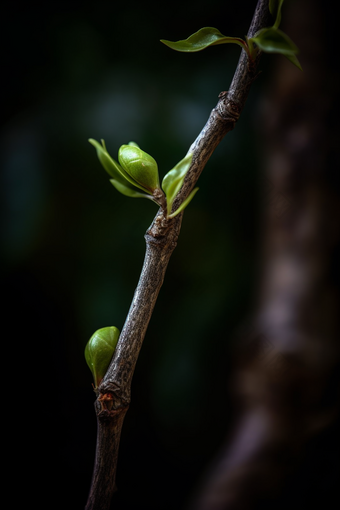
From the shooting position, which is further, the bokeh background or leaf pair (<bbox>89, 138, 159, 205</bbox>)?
the bokeh background

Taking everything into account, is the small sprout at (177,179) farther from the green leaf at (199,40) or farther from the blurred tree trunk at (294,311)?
the blurred tree trunk at (294,311)

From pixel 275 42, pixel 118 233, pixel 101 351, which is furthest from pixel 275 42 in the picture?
pixel 118 233

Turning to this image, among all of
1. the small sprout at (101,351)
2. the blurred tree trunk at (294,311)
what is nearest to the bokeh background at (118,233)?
the blurred tree trunk at (294,311)

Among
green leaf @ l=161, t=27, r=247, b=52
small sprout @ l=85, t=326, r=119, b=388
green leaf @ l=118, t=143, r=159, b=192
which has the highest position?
green leaf @ l=161, t=27, r=247, b=52

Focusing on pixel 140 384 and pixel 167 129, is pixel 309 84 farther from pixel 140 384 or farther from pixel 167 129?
pixel 140 384

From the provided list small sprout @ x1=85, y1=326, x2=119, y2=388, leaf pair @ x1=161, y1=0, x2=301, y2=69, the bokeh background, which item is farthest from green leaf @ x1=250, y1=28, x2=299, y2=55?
the bokeh background

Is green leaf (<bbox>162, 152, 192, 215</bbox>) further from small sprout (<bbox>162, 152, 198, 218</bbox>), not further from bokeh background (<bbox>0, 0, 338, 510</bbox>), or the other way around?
bokeh background (<bbox>0, 0, 338, 510</bbox>)
